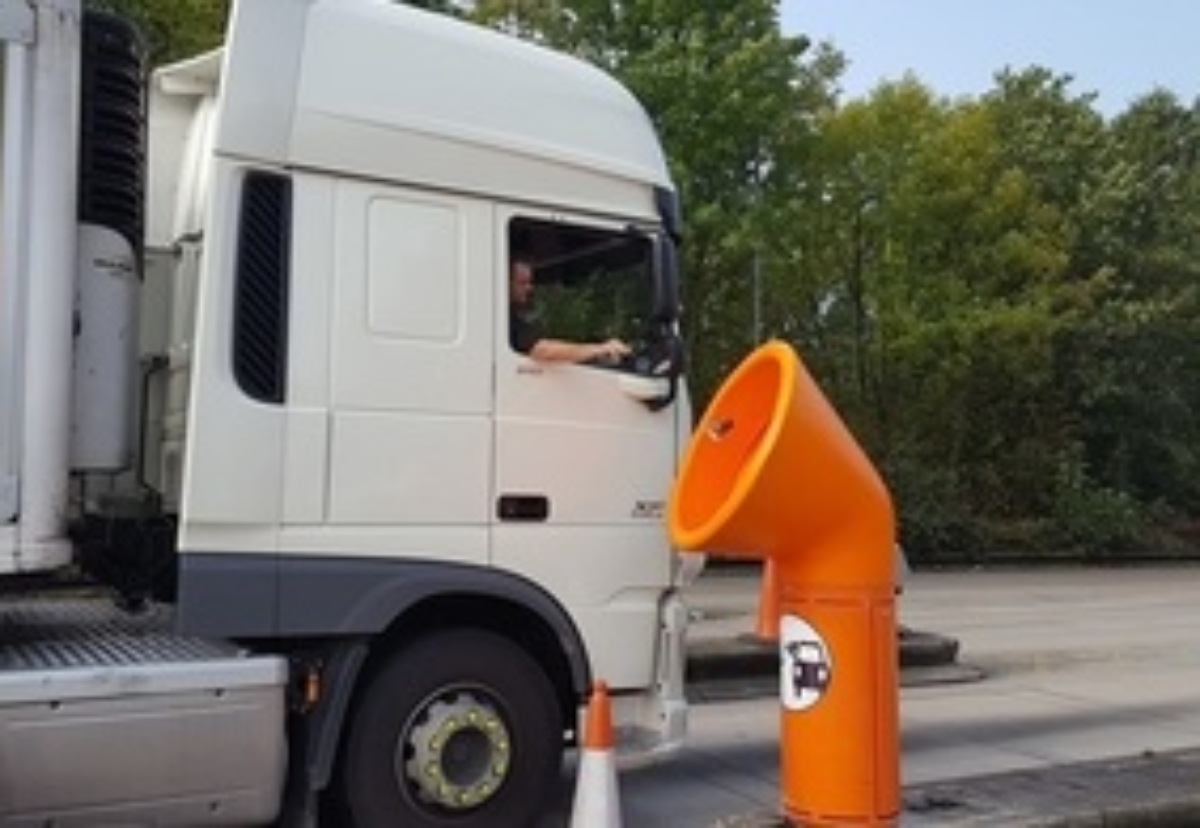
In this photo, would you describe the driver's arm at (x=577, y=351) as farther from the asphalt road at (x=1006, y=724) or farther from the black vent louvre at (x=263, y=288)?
the asphalt road at (x=1006, y=724)

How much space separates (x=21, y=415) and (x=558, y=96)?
252cm

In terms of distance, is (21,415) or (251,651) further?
(251,651)

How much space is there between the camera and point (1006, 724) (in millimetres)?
9719

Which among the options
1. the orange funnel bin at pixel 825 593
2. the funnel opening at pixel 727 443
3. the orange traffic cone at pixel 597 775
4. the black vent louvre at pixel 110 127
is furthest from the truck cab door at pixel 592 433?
the black vent louvre at pixel 110 127

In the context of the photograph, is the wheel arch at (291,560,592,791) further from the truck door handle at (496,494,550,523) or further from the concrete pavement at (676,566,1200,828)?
the concrete pavement at (676,566,1200,828)

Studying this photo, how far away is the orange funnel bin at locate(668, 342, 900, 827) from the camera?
5.70 m

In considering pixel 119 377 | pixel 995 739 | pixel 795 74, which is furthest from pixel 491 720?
pixel 795 74

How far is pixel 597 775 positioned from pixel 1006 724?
4878mm

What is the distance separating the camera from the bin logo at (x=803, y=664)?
5867 millimetres

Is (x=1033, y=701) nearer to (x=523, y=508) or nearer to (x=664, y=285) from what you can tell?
(x=664, y=285)

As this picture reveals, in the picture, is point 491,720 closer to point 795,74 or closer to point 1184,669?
point 1184,669

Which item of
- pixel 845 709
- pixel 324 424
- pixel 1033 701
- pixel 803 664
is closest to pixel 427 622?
pixel 324 424

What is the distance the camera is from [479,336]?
609 cm

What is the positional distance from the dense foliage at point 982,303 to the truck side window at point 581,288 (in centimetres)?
1516
